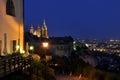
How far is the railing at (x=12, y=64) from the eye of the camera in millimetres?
20547

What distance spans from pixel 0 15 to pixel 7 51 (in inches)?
131

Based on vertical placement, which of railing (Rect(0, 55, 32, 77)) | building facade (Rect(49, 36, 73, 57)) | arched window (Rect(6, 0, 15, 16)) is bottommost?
railing (Rect(0, 55, 32, 77))

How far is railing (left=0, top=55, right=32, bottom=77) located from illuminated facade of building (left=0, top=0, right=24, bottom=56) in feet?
15.3

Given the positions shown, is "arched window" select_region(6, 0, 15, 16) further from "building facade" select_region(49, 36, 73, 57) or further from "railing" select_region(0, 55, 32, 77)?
"building facade" select_region(49, 36, 73, 57)

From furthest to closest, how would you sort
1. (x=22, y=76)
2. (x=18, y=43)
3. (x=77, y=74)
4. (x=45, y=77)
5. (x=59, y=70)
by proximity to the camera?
(x=59, y=70) < (x=77, y=74) < (x=18, y=43) < (x=45, y=77) < (x=22, y=76)

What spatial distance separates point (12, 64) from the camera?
73.9 ft

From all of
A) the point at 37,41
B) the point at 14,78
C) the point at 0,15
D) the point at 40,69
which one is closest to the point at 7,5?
the point at 0,15

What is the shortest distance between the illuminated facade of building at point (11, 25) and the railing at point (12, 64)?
183 inches

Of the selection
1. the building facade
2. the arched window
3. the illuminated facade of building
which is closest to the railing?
the illuminated facade of building

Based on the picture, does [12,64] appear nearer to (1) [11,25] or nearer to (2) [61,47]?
(1) [11,25]

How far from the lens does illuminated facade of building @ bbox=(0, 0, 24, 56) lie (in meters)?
30.5

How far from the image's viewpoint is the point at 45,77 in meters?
26.7

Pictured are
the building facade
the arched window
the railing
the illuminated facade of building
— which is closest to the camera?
the railing

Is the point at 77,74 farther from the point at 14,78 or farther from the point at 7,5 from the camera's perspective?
the point at 14,78
